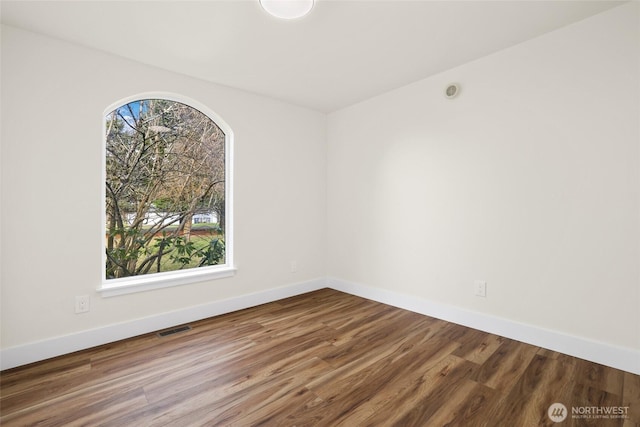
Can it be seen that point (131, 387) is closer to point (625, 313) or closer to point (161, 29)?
point (161, 29)

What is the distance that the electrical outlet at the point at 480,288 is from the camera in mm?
2590

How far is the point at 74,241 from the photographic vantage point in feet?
7.50

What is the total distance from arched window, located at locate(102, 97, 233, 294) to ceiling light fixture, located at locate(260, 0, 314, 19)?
1.43 m

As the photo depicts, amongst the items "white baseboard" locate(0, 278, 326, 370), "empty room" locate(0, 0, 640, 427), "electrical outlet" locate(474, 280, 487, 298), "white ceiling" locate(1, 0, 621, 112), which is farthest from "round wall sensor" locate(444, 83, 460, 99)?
"white baseboard" locate(0, 278, 326, 370)

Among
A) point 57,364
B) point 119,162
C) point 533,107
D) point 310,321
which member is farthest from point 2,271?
point 533,107

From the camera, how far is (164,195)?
9.42 ft

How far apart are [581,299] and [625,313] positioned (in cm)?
22

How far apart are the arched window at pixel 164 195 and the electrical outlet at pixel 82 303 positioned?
0.49ft

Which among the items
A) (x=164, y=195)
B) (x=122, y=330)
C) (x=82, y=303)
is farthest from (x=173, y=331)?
(x=164, y=195)

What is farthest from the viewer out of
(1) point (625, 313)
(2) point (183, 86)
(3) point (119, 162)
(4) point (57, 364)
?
(2) point (183, 86)

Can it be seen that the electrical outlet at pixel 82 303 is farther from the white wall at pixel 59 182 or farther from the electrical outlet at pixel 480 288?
the electrical outlet at pixel 480 288

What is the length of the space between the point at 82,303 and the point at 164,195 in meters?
1.10

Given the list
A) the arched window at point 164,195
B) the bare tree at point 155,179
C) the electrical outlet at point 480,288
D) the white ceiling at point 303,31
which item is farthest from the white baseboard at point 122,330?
the white ceiling at point 303,31

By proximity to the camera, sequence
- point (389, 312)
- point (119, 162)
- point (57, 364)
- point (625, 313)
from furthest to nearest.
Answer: point (389, 312) < point (119, 162) < point (57, 364) < point (625, 313)
